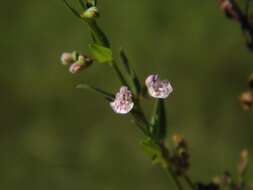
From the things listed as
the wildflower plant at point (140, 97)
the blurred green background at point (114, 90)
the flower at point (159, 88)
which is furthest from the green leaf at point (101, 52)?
the blurred green background at point (114, 90)

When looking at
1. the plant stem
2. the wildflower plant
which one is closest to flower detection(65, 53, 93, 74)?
the wildflower plant

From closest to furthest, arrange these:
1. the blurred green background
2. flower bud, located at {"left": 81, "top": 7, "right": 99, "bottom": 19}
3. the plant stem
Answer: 1. flower bud, located at {"left": 81, "top": 7, "right": 99, "bottom": 19}
2. the plant stem
3. the blurred green background

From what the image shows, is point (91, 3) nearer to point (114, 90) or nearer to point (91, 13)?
point (91, 13)

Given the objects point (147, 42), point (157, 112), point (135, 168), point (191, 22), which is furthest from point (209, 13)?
point (157, 112)

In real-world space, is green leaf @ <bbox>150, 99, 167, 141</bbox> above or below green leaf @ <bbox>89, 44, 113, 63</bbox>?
below

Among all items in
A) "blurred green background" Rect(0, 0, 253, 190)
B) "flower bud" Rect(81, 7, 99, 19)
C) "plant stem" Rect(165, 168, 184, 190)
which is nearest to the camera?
"flower bud" Rect(81, 7, 99, 19)

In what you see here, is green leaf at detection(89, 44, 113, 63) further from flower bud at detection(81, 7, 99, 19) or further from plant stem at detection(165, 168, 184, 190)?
plant stem at detection(165, 168, 184, 190)

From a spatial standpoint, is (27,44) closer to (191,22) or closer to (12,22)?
(12,22)
